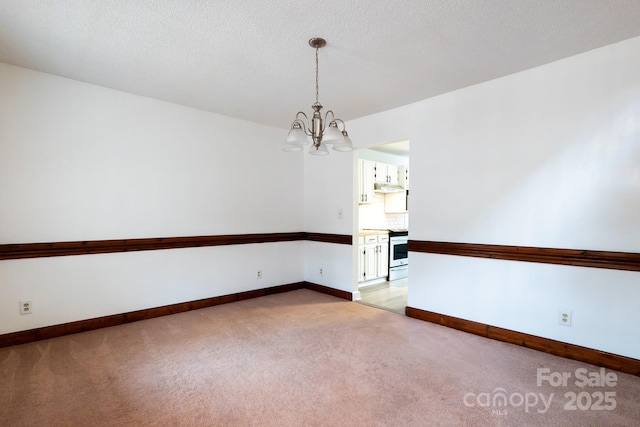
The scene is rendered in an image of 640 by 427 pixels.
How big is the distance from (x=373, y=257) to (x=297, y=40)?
3.61 m

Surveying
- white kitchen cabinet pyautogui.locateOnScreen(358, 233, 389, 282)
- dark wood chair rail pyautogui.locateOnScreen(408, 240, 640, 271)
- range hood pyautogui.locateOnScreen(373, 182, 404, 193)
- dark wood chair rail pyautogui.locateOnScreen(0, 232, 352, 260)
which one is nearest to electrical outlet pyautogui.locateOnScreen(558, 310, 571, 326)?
dark wood chair rail pyautogui.locateOnScreen(408, 240, 640, 271)

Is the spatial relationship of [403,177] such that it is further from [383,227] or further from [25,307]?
[25,307]

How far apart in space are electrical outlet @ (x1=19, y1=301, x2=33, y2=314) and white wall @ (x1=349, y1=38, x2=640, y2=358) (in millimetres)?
3888

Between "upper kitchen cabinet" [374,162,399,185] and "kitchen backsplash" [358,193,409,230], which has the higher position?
"upper kitchen cabinet" [374,162,399,185]

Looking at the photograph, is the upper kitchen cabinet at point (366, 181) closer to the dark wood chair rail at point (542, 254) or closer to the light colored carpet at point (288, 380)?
the dark wood chair rail at point (542, 254)

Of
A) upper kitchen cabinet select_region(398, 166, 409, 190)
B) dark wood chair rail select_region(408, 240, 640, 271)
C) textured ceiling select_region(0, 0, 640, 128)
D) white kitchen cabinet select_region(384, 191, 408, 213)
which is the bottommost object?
dark wood chair rail select_region(408, 240, 640, 271)

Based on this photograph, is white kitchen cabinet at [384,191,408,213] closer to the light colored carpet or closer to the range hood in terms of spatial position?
the range hood

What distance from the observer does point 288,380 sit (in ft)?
7.26

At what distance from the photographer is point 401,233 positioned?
5.62 metres

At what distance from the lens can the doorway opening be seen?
4668 millimetres

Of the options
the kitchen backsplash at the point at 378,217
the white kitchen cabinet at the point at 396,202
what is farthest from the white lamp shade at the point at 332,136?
the white kitchen cabinet at the point at 396,202

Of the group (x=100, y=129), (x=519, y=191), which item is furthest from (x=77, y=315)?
(x=519, y=191)

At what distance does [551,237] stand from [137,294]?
4.23 metres

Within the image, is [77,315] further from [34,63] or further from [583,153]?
[583,153]
